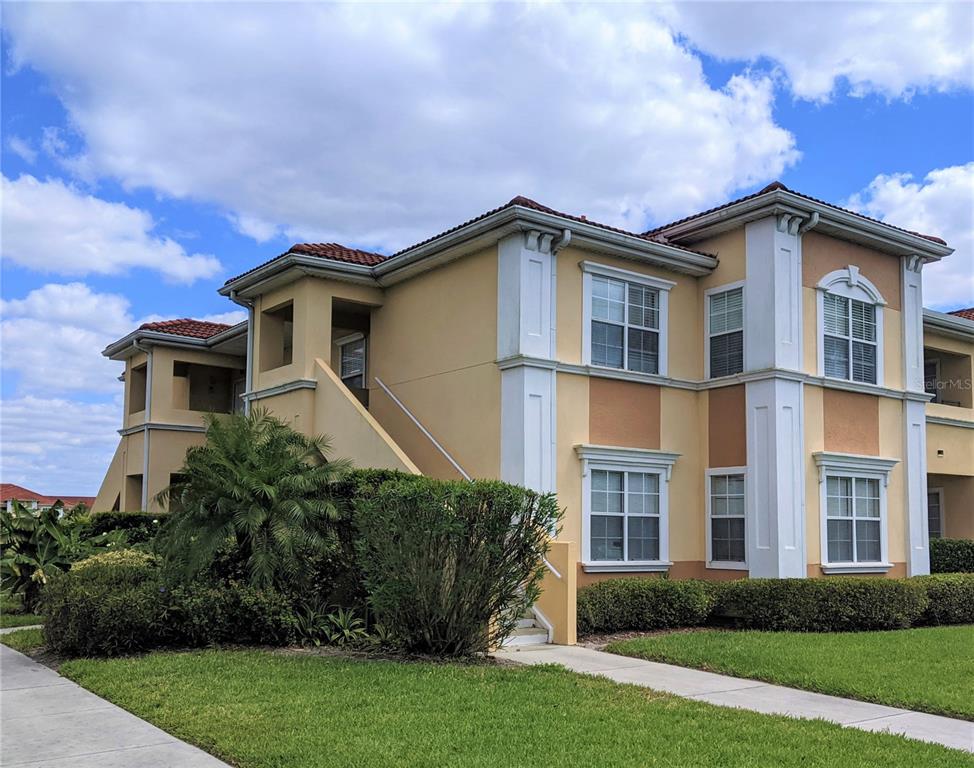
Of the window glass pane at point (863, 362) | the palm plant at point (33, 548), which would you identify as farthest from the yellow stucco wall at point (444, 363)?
the window glass pane at point (863, 362)

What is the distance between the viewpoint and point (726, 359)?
56.7ft

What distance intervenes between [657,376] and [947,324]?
9803 millimetres

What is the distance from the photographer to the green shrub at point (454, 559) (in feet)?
34.8

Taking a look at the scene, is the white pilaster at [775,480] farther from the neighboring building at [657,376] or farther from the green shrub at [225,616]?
the green shrub at [225,616]

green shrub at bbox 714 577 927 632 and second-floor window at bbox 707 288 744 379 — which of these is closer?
green shrub at bbox 714 577 927 632

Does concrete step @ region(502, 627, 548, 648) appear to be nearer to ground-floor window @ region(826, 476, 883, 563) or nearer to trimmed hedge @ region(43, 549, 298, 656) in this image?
trimmed hedge @ region(43, 549, 298, 656)

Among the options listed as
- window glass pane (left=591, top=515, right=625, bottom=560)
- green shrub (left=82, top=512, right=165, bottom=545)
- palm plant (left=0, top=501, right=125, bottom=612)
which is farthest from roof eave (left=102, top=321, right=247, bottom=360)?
window glass pane (left=591, top=515, right=625, bottom=560)

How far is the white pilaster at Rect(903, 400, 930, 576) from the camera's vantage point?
1838cm

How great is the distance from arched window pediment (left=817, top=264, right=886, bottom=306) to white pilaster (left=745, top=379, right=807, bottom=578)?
2.13 m

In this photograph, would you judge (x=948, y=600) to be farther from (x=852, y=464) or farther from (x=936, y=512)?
(x=936, y=512)

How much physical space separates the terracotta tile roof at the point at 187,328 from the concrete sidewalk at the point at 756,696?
15.6 metres

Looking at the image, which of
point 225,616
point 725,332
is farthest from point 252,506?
point 725,332

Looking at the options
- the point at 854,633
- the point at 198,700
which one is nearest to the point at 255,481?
the point at 198,700

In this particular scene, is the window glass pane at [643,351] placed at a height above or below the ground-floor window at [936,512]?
above
